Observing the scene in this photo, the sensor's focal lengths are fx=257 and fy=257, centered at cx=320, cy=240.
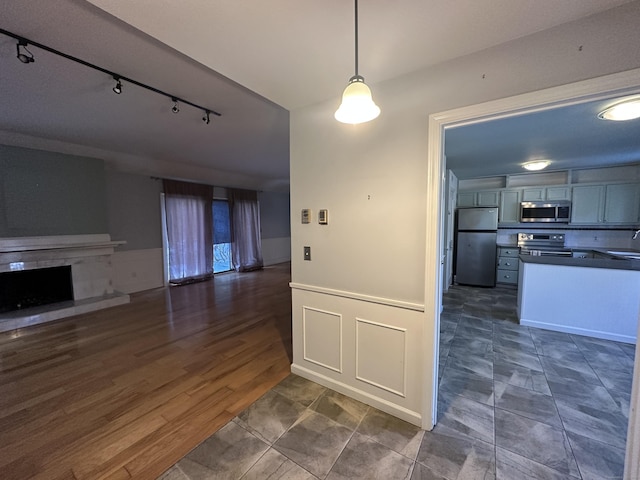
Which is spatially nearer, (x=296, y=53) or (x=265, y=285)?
(x=296, y=53)

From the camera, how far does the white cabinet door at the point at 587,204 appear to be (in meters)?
4.68

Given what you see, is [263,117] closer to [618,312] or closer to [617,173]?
[618,312]

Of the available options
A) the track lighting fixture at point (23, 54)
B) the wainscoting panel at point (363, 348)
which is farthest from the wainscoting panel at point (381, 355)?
the track lighting fixture at point (23, 54)

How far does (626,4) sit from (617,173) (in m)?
5.46

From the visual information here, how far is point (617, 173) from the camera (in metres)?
4.74

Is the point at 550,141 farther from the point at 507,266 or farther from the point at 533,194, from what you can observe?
the point at 507,266

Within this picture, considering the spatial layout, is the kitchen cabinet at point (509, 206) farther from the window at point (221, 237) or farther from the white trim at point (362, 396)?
the window at point (221, 237)

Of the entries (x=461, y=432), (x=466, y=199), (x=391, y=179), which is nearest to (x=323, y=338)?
(x=461, y=432)

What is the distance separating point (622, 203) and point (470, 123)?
209 inches

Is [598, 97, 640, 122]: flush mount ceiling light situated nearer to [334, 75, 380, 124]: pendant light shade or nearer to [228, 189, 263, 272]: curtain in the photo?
[334, 75, 380, 124]: pendant light shade

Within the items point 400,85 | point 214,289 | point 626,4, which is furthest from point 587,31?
point 214,289

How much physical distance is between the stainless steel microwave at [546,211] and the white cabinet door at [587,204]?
0.13 m

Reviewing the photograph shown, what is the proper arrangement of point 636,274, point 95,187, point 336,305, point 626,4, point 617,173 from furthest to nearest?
point 617,173 → point 95,187 → point 636,274 → point 336,305 → point 626,4

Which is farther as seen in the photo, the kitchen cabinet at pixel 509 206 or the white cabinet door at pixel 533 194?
the kitchen cabinet at pixel 509 206
